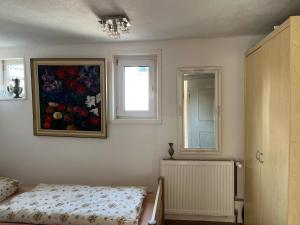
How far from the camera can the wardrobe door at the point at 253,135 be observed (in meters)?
2.08

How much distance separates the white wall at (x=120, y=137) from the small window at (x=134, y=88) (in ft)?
0.47

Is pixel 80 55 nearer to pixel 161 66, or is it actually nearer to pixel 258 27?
pixel 161 66

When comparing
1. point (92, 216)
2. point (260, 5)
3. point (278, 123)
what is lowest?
point (92, 216)

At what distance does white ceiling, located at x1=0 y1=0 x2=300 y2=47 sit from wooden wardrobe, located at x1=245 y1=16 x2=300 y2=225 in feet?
0.83

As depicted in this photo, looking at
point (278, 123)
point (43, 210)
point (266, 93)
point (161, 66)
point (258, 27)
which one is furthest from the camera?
point (161, 66)

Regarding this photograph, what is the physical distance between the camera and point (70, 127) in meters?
2.91

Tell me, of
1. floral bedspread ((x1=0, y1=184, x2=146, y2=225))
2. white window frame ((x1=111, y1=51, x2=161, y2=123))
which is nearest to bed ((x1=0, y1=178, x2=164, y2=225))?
floral bedspread ((x1=0, y1=184, x2=146, y2=225))

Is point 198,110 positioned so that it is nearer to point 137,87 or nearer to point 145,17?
point 137,87

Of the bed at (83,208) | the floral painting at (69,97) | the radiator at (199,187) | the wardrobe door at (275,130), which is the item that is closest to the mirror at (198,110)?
the radiator at (199,187)

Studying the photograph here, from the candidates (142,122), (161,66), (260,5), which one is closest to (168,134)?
(142,122)

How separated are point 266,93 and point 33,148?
2.69 meters

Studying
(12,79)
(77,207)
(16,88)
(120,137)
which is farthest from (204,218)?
(12,79)

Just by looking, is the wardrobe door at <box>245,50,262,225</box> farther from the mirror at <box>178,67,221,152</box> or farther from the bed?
the bed

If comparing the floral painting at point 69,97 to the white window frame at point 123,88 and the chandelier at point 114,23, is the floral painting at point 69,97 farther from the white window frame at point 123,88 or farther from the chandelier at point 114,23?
the chandelier at point 114,23
